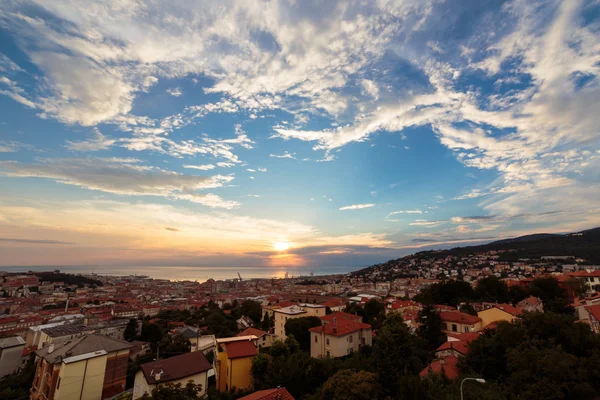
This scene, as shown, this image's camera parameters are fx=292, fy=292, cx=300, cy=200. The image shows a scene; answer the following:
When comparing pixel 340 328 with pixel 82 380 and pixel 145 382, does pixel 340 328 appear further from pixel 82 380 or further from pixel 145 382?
pixel 82 380

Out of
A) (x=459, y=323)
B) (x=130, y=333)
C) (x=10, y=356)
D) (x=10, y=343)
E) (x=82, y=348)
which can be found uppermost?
(x=82, y=348)

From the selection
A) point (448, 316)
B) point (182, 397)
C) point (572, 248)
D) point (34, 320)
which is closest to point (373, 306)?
point (448, 316)

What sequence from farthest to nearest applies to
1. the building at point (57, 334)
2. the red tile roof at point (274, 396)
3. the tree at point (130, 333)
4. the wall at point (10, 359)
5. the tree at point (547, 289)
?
the tree at point (130, 333), the building at point (57, 334), the tree at point (547, 289), the wall at point (10, 359), the red tile roof at point (274, 396)

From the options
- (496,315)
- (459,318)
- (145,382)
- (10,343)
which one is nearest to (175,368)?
(145,382)

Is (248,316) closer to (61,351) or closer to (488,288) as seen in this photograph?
(61,351)

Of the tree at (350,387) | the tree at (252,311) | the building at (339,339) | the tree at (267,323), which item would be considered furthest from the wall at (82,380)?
the tree at (252,311)

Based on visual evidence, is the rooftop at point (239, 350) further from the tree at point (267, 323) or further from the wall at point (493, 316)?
the wall at point (493, 316)
